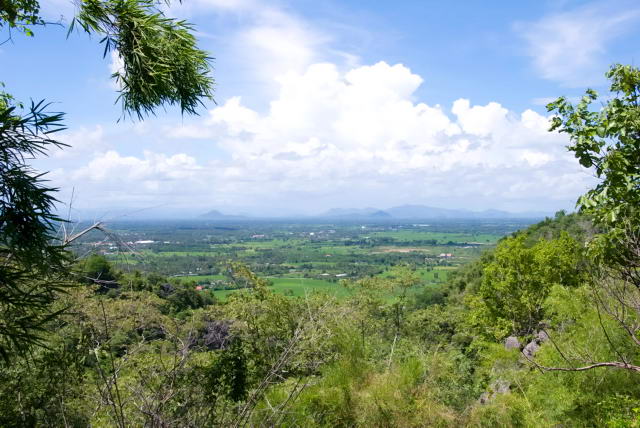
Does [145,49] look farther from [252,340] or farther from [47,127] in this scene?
[252,340]

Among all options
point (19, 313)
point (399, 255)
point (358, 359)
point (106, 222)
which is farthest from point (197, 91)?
point (399, 255)

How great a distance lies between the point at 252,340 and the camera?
1028 cm

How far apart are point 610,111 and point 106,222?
3.86m

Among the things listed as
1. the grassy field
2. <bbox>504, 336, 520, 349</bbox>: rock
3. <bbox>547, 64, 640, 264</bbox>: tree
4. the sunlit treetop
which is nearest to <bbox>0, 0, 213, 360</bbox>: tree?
the sunlit treetop

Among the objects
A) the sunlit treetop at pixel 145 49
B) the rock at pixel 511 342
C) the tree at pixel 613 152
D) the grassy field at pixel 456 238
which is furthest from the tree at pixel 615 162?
the grassy field at pixel 456 238

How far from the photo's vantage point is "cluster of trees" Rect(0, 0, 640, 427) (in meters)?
2.10

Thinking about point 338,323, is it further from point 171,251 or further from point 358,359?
point 171,251

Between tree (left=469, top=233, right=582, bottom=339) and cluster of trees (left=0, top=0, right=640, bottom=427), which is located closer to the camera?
cluster of trees (left=0, top=0, right=640, bottom=427)

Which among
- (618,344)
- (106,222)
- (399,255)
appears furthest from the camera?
(399,255)

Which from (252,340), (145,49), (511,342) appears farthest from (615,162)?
(511,342)

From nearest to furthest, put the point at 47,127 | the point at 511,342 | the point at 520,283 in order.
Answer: the point at 47,127
the point at 511,342
the point at 520,283

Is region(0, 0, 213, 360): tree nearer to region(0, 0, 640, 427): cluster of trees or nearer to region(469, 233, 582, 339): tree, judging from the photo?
region(0, 0, 640, 427): cluster of trees

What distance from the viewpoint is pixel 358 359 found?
5.80 meters

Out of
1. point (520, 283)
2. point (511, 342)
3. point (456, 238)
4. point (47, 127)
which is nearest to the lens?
point (47, 127)
